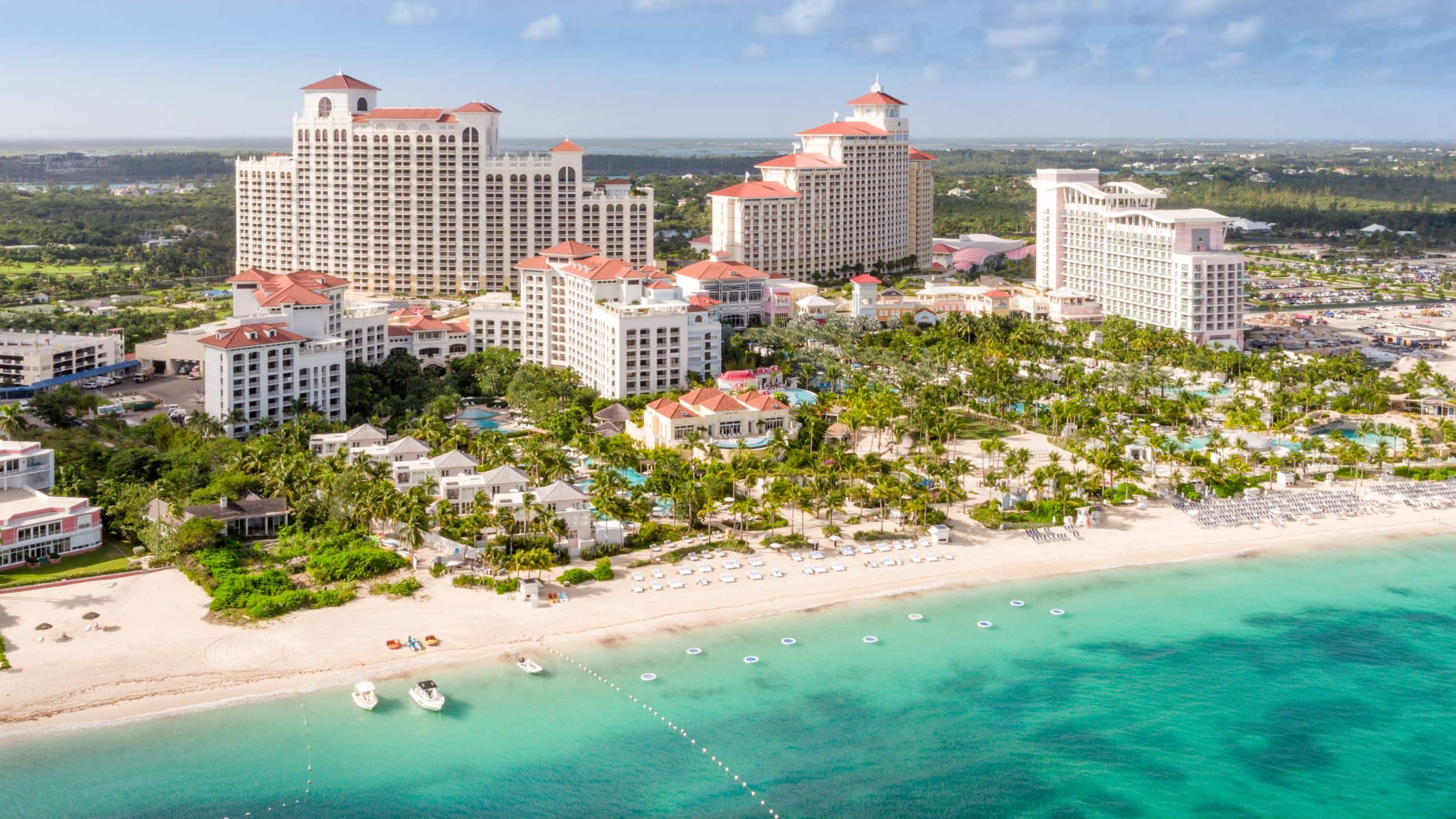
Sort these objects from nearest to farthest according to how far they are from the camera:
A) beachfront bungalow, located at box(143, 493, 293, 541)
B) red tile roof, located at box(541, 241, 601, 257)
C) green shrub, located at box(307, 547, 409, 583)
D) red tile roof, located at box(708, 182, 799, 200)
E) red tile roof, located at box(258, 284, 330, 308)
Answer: green shrub, located at box(307, 547, 409, 583), beachfront bungalow, located at box(143, 493, 293, 541), red tile roof, located at box(258, 284, 330, 308), red tile roof, located at box(541, 241, 601, 257), red tile roof, located at box(708, 182, 799, 200)

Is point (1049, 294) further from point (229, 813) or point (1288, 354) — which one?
point (229, 813)

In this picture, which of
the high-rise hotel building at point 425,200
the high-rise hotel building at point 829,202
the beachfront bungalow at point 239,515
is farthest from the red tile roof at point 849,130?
the beachfront bungalow at point 239,515

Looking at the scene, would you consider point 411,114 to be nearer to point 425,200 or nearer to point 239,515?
point 425,200

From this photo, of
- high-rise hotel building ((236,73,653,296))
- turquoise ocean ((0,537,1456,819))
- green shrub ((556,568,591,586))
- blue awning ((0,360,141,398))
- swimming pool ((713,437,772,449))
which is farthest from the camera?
high-rise hotel building ((236,73,653,296))

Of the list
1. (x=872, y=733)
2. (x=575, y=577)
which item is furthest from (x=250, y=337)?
(x=872, y=733)

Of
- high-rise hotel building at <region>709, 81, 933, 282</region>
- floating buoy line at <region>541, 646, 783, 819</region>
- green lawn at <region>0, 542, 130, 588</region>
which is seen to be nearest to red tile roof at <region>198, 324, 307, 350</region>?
green lawn at <region>0, 542, 130, 588</region>

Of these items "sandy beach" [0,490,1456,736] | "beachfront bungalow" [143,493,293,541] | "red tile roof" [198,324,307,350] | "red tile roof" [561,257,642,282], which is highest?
"red tile roof" [561,257,642,282]

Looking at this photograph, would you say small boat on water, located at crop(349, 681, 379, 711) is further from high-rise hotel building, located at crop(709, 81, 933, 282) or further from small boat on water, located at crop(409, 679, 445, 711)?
high-rise hotel building, located at crop(709, 81, 933, 282)
